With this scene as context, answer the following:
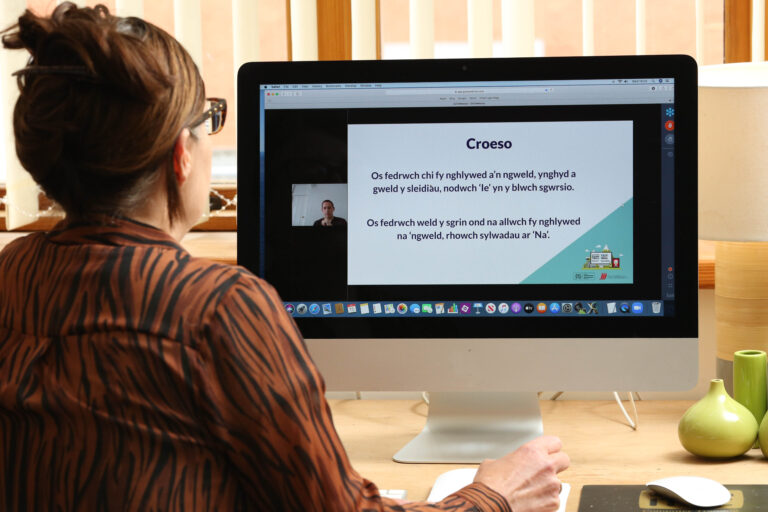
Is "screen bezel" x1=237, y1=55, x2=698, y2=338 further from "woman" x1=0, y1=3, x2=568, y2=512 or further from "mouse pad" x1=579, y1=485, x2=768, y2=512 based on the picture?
"woman" x1=0, y1=3, x2=568, y2=512

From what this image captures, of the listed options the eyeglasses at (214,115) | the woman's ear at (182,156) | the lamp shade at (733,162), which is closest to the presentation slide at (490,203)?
the lamp shade at (733,162)

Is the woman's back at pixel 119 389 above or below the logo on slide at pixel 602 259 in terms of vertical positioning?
below

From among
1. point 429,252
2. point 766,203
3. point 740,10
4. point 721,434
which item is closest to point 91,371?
point 429,252

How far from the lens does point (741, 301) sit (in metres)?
1.42

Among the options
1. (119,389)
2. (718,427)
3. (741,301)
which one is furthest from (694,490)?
(119,389)

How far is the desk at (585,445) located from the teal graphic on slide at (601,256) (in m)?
0.26

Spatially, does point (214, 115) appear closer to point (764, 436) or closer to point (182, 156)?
point (182, 156)

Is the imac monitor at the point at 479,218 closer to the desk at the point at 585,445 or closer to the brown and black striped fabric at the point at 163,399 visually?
the desk at the point at 585,445

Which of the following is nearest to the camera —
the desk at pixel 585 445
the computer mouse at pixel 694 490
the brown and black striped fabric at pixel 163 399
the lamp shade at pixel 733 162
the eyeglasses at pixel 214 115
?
the brown and black striped fabric at pixel 163 399

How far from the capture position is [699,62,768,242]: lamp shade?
134 cm

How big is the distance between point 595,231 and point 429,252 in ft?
0.74

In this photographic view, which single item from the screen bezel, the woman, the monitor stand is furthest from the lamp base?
the woman

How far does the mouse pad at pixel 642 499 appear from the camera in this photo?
1.10 metres

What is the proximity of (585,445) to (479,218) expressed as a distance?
0.38 meters
